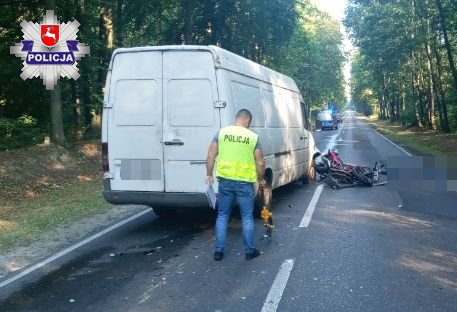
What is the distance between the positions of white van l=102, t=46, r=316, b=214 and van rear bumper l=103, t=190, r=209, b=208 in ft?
0.05

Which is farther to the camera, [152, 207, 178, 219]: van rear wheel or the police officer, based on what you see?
[152, 207, 178, 219]: van rear wheel

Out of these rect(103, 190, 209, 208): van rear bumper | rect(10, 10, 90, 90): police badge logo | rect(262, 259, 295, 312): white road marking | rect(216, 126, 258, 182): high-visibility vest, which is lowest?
rect(262, 259, 295, 312): white road marking

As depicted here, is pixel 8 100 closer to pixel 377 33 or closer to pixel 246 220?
pixel 246 220

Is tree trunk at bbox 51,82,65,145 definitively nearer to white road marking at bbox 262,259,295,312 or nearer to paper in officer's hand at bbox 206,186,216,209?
paper in officer's hand at bbox 206,186,216,209

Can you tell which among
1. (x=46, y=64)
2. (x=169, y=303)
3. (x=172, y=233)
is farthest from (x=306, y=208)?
(x=46, y=64)

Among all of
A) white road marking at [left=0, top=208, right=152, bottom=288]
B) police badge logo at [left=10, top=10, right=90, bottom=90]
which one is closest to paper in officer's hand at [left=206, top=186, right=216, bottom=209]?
white road marking at [left=0, top=208, right=152, bottom=288]

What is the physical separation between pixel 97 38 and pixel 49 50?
353 centimetres

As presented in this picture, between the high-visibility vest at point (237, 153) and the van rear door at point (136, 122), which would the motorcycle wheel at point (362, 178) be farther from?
the high-visibility vest at point (237, 153)

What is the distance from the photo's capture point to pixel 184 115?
749 cm

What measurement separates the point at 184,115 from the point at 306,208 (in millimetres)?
3304

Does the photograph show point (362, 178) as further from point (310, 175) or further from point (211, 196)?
point (211, 196)

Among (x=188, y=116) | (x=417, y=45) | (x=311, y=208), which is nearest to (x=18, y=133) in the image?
(x=311, y=208)

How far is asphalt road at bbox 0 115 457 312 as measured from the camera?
480 cm

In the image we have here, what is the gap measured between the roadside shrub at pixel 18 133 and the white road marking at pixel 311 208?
38.0 ft
